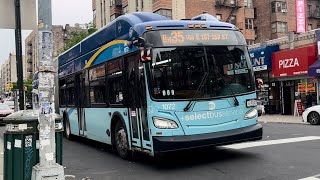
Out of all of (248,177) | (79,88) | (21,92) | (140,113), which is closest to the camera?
(248,177)

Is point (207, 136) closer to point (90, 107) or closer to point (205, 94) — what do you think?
point (205, 94)

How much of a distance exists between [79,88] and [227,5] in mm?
35850

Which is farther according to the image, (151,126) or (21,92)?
(21,92)

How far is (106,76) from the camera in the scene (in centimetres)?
1036

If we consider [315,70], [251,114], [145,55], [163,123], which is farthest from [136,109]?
[315,70]

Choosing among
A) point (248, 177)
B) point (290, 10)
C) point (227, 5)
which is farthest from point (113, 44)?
point (290, 10)

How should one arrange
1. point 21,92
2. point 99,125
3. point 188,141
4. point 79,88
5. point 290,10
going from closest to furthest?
point 188,141, point 21,92, point 99,125, point 79,88, point 290,10

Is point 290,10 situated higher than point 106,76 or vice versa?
point 290,10

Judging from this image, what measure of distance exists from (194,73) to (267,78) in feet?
74.2

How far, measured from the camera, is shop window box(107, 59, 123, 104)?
943 centimetres

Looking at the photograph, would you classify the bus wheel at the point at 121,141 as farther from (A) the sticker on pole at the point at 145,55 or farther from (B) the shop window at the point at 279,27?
(B) the shop window at the point at 279,27

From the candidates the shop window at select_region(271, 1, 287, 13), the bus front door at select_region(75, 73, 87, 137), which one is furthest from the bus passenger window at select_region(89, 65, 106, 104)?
the shop window at select_region(271, 1, 287, 13)

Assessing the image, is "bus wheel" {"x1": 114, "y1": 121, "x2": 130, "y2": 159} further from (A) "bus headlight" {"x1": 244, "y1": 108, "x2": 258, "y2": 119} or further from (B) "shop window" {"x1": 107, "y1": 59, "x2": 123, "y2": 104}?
(A) "bus headlight" {"x1": 244, "y1": 108, "x2": 258, "y2": 119}

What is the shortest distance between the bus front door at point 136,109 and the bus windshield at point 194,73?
1.61 feet
